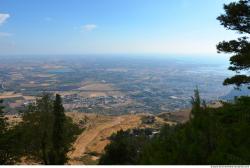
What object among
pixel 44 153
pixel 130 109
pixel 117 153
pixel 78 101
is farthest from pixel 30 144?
pixel 78 101

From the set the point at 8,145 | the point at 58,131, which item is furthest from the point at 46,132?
the point at 8,145

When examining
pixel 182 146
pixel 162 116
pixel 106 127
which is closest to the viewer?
pixel 182 146

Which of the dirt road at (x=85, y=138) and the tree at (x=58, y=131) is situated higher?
the tree at (x=58, y=131)

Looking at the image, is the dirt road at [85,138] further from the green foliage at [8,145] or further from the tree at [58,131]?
the green foliage at [8,145]

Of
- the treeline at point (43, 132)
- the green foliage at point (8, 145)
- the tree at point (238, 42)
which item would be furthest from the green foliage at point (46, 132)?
the tree at point (238, 42)

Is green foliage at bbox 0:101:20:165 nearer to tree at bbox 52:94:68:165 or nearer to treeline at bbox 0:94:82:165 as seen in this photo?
treeline at bbox 0:94:82:165

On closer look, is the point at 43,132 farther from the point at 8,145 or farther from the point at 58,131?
the point at 8,145

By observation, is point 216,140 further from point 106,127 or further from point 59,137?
point 106,127
